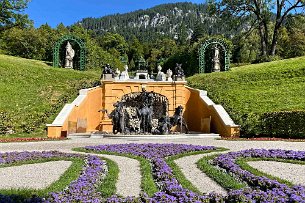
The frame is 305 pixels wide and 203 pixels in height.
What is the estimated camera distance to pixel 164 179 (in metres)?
7.52

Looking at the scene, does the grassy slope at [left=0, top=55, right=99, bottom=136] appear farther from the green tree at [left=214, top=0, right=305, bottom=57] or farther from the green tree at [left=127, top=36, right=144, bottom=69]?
the green tree at [left=127, top=36, right=144, bottom=69]

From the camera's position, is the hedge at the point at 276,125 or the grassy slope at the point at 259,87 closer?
the hedge at the point at 276,125

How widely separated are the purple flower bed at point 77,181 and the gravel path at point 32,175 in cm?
63

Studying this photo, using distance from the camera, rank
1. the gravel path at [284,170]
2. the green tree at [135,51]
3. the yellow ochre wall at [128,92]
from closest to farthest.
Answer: the gravel path at [284,170] < the yellow ochre wall at [128,92] < the green tree at [135,51]

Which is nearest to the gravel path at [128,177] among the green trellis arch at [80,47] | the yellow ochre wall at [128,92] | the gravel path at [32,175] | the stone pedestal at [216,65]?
the gravel path at [32,175]

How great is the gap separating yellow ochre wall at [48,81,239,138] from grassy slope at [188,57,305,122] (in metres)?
1.26

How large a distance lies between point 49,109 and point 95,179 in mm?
14314

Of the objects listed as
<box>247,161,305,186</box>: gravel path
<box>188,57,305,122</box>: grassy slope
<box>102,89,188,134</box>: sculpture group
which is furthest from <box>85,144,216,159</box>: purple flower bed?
<box>188,57,305,122</box>: grassy slope

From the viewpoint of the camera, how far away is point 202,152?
11758 mm

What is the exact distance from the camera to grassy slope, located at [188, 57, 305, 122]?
66.9ft

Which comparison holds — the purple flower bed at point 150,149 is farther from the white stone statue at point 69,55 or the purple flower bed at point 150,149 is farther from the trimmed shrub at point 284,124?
the white stone statue at point 69,55

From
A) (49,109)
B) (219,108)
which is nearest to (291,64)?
(219,108)

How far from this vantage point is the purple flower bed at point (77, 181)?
5746mm

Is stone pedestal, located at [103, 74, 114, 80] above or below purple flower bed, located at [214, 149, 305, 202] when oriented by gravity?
above
